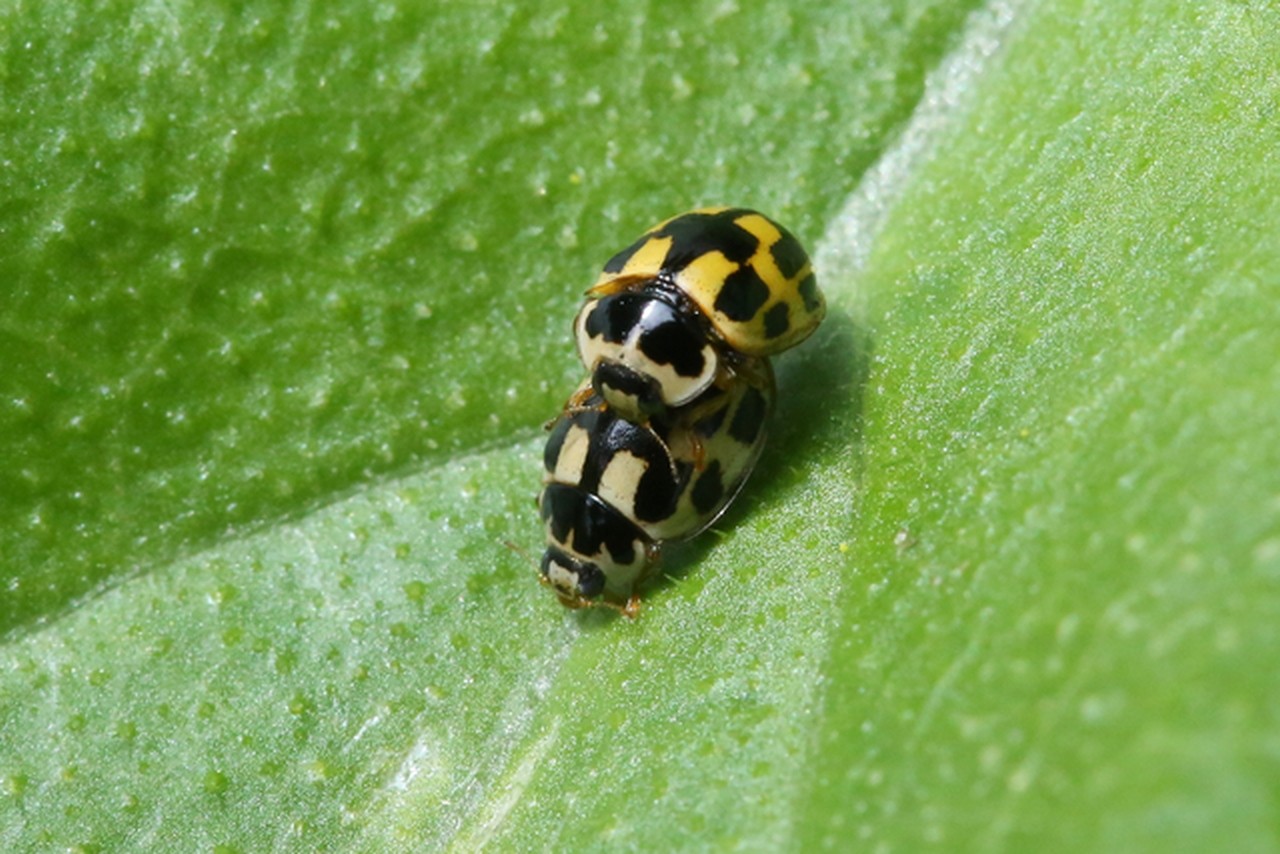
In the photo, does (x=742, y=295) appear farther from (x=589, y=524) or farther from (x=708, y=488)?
(x=589, y=524)

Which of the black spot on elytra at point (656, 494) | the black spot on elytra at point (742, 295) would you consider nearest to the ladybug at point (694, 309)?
the black spot on elytra at point (742, 295)

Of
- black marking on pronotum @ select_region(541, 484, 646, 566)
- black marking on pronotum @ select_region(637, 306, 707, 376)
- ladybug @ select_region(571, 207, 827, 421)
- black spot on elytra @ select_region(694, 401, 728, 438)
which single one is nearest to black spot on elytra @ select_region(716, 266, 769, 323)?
ladybug @ select_region(571, 207, 827, 421)

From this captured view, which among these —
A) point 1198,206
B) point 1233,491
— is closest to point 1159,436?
point 1233,491

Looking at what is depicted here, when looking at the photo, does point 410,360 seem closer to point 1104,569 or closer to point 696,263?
point 696,263

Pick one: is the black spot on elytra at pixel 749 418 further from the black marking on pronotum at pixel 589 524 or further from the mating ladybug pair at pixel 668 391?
the black marking on pronotum at pixel 589 524

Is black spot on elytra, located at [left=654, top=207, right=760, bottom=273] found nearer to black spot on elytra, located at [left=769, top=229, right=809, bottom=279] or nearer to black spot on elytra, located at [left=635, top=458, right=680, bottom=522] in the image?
black spot on elytra, located at [left=769, top=229, right=809, bottom=279]
